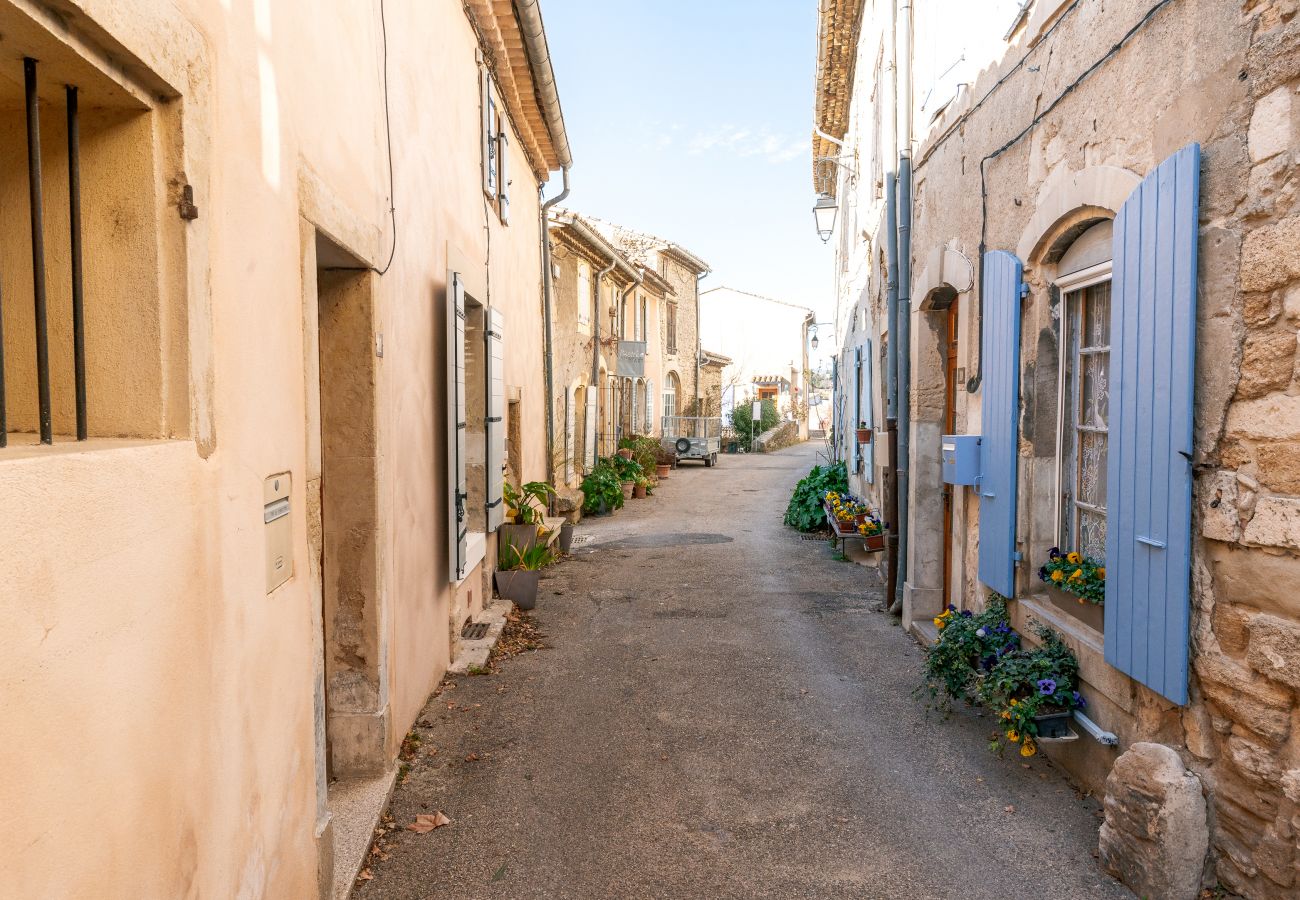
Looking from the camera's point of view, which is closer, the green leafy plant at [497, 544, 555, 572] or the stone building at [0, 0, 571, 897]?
the stone building at [0, 0, 571, 897]

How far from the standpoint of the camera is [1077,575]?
3926 mm

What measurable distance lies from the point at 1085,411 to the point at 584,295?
1170cm

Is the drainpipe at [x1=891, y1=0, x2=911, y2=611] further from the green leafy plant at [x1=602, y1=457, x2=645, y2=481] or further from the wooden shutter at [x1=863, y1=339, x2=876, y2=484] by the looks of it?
the green leafy plant at [x1=602, y1=457, x2=645, y2=481]

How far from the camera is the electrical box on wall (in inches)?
93.1

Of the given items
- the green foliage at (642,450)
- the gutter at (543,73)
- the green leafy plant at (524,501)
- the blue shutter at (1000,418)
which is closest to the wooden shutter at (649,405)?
→ the green foliage at (642,450)

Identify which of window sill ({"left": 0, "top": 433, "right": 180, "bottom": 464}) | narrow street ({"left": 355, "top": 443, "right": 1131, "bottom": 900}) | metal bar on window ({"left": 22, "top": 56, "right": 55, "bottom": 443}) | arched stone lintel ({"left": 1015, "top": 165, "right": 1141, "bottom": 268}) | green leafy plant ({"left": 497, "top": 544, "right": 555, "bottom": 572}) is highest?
arched stone lintel ({"left": 1015, "top": 165, "right": 1141, "bottom": 268})

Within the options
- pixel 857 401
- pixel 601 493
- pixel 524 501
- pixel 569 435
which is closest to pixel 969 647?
pixel 524 501

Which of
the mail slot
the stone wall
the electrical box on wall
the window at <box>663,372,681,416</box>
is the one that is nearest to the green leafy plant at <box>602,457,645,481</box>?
the window at <box>663,372,681,416</box>

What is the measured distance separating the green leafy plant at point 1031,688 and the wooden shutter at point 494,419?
359cm

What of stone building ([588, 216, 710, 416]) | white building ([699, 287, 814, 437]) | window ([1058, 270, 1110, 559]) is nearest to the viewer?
window ([1058, 270, 1110, 559])

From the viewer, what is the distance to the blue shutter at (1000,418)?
14.7ft

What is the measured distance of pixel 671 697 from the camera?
5020 mm

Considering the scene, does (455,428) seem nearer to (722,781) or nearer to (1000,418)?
(722,781)

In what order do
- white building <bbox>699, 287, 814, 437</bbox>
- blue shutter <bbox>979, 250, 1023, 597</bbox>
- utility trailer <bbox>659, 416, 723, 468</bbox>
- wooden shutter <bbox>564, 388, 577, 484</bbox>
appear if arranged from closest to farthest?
1. blue shutter <bbox>979, 250, 1023, 597</bbox>
2. wooden shutter <bbox>564, 388, 577, 484</bbox>
3. utility trailer <bbox>659, 416, 723, 468</bbox>
4. white building <bbox>699, 287, 814, 437</bbox>
